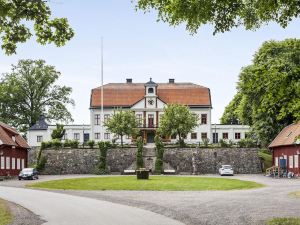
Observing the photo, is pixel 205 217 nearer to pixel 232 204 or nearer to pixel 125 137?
pixel 232 204

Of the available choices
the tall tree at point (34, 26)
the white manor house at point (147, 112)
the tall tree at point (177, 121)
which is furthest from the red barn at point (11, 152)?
the tall tree at point (34, 26)

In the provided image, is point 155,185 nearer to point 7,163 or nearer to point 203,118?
point 7,163

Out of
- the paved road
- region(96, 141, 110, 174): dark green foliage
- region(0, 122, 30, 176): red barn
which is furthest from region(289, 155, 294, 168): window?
the paved road

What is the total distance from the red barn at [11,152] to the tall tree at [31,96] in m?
22.5

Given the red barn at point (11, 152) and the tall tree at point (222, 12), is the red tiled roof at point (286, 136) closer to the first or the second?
the red barn at point (11, 152)

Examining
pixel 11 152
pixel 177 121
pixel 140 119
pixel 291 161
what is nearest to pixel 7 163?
pixel 11 152

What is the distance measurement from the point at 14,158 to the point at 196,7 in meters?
47.2

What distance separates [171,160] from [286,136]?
52.2 ft

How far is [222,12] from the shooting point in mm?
19344

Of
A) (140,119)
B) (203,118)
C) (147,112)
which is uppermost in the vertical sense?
(147,112)

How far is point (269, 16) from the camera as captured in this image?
64.8ft

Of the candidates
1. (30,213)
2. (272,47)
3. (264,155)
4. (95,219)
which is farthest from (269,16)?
(264,155)

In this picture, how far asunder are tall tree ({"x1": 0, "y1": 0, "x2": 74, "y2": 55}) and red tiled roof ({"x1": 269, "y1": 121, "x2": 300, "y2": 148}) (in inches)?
1764

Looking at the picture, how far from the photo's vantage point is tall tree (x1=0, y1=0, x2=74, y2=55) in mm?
10938
